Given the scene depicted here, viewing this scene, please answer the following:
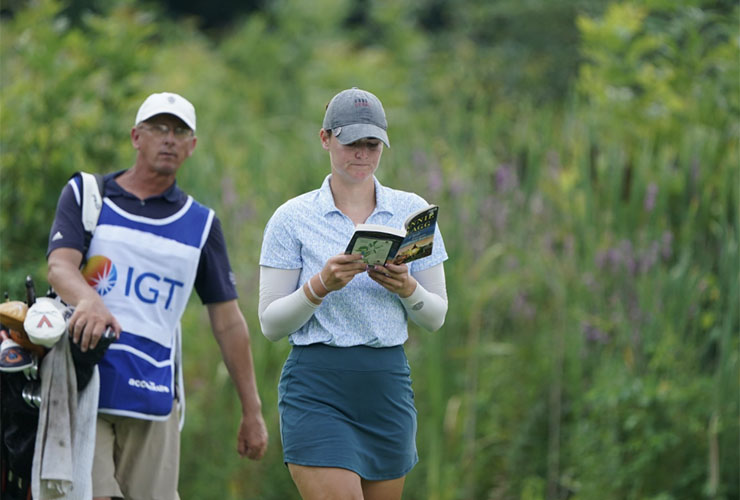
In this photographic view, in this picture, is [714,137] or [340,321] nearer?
[340,321]

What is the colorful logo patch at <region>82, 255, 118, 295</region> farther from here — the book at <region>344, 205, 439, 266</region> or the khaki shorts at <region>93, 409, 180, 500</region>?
the book at <region>344, 205, 439, 266</region>

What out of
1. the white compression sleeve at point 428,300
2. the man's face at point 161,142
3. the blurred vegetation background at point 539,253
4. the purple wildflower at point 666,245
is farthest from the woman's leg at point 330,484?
the purple wildflower at point 666,245

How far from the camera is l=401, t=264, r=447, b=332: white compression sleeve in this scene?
3.43 metres

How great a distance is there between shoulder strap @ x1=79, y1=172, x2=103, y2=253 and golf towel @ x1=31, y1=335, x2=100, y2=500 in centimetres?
44

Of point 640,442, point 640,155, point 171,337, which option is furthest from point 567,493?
point 171,337

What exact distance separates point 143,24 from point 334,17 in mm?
11435

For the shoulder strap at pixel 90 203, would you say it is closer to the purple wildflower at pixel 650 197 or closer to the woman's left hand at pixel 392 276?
the woman's left hand at pixel 392 276

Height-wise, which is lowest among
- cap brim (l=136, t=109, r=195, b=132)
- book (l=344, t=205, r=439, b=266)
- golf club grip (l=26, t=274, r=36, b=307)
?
golf club grip (l=26, t=274, r=36, b=307)

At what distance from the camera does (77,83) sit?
24.1 feet

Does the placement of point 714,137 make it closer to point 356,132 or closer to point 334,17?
point 356,132

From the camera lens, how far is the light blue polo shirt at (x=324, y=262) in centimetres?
343

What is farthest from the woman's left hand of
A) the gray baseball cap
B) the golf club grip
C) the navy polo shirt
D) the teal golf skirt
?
the golf club grip

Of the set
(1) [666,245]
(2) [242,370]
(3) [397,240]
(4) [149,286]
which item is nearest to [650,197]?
(1) [666,245]

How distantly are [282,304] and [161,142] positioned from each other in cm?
110
